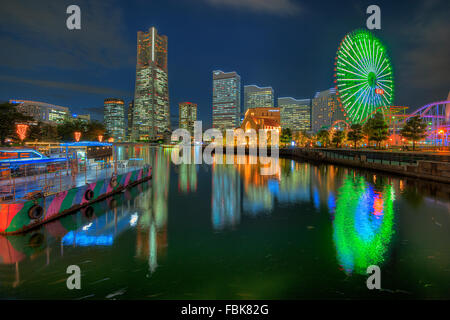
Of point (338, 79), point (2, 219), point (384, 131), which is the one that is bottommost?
point (2, 219)

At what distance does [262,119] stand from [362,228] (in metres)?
129

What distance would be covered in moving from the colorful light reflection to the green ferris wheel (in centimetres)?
5505

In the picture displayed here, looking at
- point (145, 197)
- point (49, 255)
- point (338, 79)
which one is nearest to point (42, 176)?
point (145, 197)

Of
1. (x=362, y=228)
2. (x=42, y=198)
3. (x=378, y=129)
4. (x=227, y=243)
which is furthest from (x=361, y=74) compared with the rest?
(x=42, y=198)

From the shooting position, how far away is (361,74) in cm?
6838

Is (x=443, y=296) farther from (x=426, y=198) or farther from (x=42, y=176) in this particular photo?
(x=42, y=176)

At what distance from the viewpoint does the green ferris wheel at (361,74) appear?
6800cm

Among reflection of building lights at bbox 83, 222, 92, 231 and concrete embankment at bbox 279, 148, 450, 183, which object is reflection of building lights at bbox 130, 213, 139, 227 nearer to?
reflection of building lights at bbox 83, 222, 92, 231

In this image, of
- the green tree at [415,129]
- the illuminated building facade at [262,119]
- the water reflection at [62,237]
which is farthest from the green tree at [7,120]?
the illuminated building facade at [262,119]

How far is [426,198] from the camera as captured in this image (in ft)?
63.6

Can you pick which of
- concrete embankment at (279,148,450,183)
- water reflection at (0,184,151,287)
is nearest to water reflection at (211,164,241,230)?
water reflection at (0,184,151,287)

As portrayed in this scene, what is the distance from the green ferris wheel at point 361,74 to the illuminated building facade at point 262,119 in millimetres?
67330

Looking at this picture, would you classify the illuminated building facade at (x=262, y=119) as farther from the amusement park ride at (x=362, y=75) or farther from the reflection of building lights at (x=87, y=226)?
the reflection of building lights at (x=87, y=226)
